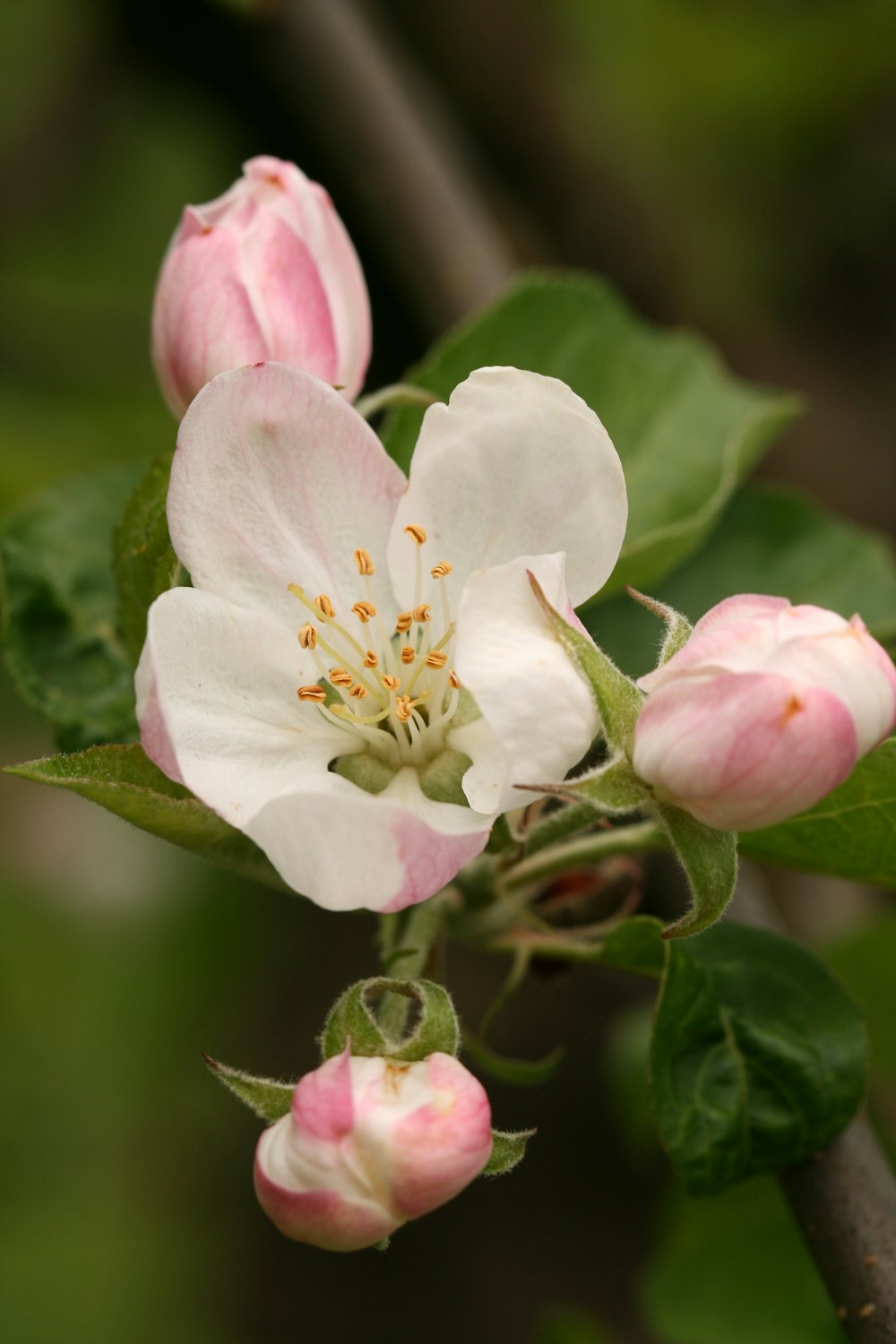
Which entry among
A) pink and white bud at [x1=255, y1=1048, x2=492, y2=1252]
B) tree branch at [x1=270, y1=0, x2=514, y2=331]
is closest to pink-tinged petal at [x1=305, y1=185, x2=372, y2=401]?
pink and white bud at [x1=255, y1=1048, x2=492, y2=1252]

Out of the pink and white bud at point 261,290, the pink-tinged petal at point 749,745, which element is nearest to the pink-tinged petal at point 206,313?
the pink and white bud at point 261,290

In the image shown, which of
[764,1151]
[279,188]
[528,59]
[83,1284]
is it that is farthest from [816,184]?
[83,1284]

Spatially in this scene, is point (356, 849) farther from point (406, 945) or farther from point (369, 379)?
point (369, 379)

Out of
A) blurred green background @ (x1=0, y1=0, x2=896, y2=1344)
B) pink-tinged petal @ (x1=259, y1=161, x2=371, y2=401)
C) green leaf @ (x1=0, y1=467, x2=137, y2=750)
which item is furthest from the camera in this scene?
blurred green background @ (x1=0, y1=0, x2=896, y2=1344)

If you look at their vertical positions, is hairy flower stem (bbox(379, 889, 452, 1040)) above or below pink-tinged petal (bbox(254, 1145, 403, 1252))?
below

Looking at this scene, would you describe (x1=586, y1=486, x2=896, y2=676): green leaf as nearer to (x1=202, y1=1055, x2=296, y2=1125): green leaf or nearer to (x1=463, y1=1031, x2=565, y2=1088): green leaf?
(x1=463, y1=1031, x2=565, y2=1088): green leaf

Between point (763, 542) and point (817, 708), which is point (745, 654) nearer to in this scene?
point (817, 708)
